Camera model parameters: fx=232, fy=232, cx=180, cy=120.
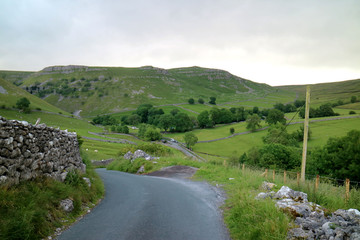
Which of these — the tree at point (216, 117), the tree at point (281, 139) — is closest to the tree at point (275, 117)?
the tree at point (281, 139)

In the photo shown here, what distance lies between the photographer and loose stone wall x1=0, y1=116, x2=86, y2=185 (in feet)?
22.5

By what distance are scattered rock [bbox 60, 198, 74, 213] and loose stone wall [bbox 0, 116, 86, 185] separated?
52.5 inches

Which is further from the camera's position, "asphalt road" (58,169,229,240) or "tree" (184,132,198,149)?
"tree" (184,132,198,149)

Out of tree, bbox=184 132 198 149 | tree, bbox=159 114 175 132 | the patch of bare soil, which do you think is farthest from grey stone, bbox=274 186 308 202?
tree, bbox=159 114 175 132

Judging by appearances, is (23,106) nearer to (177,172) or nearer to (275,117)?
(177,172)

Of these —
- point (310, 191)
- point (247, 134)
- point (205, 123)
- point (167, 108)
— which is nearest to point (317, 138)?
point (247, 134)

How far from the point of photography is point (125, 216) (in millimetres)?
9164

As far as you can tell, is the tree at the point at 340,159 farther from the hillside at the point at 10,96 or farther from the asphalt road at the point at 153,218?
the hillside at the point at 10,96

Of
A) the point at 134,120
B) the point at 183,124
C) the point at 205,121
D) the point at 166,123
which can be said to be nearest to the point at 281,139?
the point at 205,121

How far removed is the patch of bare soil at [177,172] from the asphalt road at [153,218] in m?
9.54

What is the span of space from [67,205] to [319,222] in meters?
8.59

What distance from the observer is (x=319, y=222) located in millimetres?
6961

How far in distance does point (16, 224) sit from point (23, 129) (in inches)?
132

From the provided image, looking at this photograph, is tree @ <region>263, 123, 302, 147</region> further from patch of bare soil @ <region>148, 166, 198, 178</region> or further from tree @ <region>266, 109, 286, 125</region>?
patch of bare soil @ <region>148, 166, 198, 178</region>
